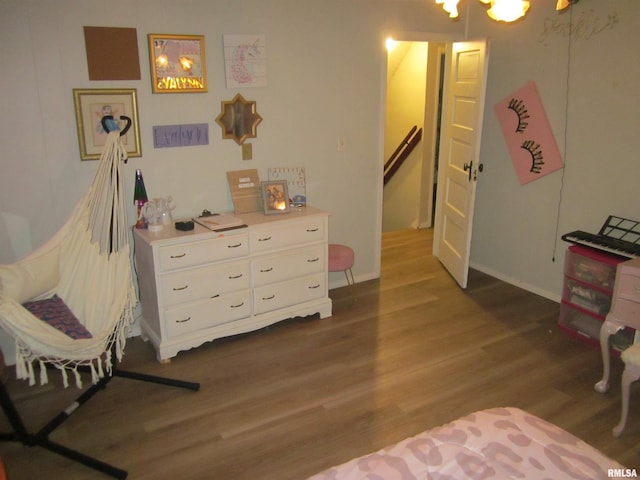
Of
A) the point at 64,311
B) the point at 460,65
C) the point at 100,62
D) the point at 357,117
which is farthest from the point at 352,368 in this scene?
the point at 460,65

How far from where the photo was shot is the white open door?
12.6ft

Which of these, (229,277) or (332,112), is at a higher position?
(332,112)

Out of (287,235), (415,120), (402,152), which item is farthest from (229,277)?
(415,120)

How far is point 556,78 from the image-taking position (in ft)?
12.0

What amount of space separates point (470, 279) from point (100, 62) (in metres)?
3.24

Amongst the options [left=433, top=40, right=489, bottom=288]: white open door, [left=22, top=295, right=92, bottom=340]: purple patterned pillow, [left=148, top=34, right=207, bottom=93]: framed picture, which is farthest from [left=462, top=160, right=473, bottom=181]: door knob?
[left=22, top=295, right=92, bottom=340]: purple patterned pillow

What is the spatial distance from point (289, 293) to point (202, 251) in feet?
2.37

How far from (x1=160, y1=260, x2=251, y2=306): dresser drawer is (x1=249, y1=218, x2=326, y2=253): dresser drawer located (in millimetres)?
152

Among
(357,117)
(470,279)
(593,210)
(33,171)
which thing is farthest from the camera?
(470,279)

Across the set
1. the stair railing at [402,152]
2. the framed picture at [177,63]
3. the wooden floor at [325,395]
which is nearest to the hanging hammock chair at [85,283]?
the wooden floor at [325,395]

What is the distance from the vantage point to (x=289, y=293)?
348cm

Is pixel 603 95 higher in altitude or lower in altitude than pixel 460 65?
lower

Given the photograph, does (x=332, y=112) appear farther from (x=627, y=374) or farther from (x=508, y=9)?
(x=627, y=374)

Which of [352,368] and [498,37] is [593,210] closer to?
[498,37]
